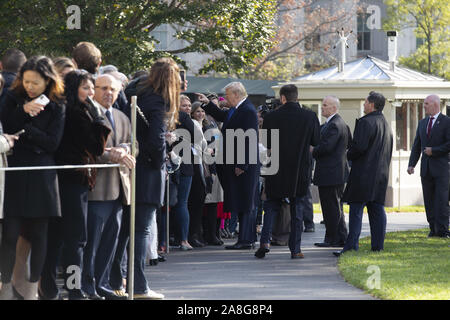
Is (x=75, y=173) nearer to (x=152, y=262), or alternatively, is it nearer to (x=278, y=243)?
(x=152, y=262)

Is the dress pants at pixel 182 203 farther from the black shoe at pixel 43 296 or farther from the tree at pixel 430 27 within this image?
the tree at pixel 430 27

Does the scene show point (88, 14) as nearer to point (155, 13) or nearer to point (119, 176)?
point (155, 13)

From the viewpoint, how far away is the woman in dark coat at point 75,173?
7754mm

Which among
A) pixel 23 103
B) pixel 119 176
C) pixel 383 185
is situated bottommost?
pixel 383 185

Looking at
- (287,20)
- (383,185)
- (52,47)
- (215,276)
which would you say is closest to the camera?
(215,276)

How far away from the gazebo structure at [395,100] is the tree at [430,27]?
18569 millimetres

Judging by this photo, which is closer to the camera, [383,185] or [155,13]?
[383,185]

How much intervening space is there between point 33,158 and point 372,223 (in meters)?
5.77

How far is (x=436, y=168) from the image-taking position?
565 inches

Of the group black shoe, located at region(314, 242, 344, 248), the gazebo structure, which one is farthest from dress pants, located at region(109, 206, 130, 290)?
the gazebo structure

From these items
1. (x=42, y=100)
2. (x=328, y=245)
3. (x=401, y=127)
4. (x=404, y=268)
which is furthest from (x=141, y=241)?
(x=401, y=127)

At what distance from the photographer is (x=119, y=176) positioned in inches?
322
